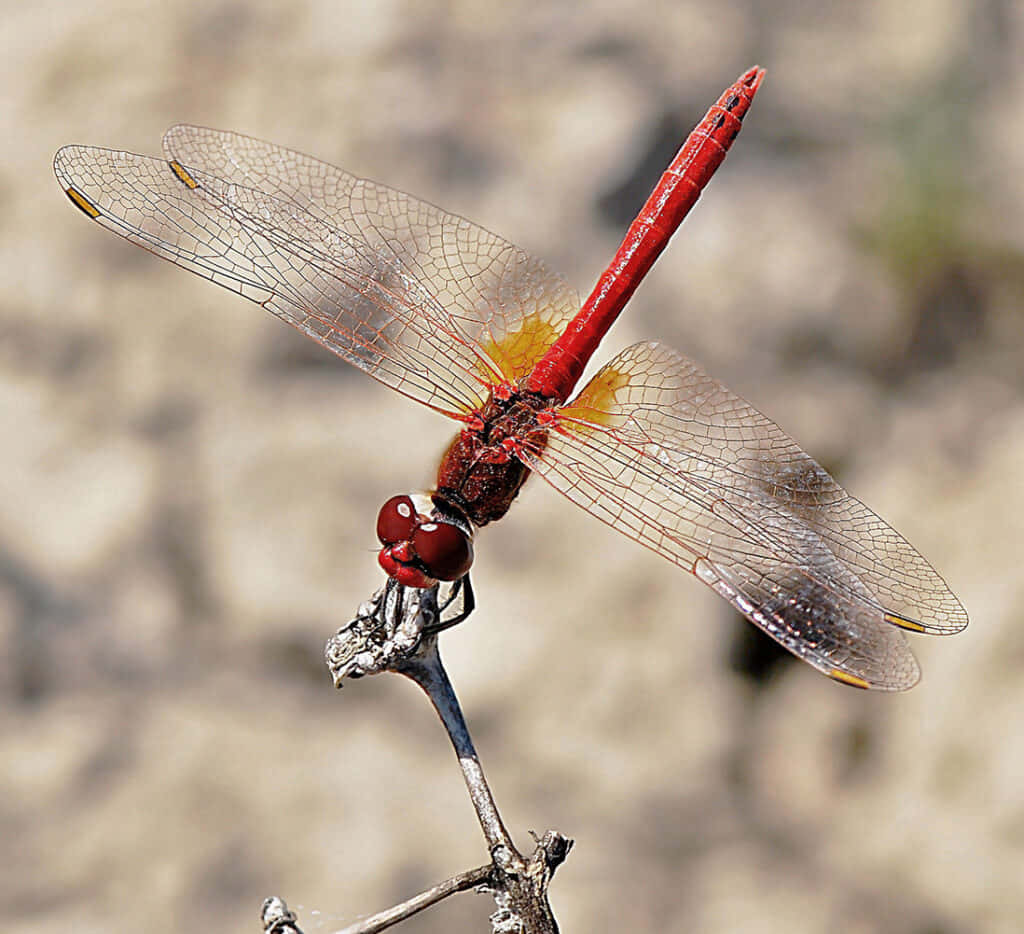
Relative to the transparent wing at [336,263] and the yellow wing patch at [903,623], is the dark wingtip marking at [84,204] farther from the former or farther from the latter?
the yellow wing patch at [903,623]

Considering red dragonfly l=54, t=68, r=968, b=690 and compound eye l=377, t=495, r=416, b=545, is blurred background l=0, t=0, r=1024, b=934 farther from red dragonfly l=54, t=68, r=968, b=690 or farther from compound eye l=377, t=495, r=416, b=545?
compound eye l=377, t=495, r=416, b=545

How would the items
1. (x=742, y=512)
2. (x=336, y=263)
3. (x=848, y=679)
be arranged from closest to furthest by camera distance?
(x=848, y=679), (x=742, y=512), (x=336, y=263)

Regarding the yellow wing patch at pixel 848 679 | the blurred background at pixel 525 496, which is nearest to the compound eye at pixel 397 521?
the yellow wing patch at pixel 848 679

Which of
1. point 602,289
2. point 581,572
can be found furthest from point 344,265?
point 581,572

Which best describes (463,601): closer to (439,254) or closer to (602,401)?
(602,401)

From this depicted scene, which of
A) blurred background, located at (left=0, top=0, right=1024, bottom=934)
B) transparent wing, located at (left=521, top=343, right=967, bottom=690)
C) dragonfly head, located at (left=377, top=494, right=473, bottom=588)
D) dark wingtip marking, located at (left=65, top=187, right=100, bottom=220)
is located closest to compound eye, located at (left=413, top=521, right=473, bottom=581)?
dragonfly head, located at (left=377, top=494, right=473, bottom=588)

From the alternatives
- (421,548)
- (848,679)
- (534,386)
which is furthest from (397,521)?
(848,679)
